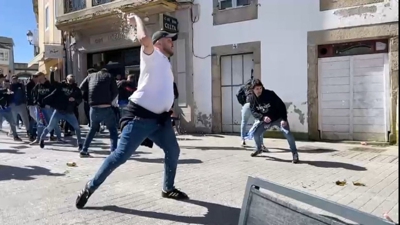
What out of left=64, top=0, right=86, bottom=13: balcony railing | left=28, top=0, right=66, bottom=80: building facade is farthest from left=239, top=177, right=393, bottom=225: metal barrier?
left=28, top=0, right=66, bottom=80: building facade

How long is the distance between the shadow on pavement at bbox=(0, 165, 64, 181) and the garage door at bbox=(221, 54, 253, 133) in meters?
6.12

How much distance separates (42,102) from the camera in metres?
8.56

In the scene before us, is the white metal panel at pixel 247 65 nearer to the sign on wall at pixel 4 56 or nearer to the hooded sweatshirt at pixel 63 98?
the hooded sweatshirt at pixel 63 98

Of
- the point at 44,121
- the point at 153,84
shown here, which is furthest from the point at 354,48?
the point at 44,121

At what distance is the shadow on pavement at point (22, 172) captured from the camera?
520 cm

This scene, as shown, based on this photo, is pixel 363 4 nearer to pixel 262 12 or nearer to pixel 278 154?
pixel 262 12

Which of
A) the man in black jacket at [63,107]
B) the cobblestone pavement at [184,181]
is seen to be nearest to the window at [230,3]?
the cobblestone pavement at [184,181]

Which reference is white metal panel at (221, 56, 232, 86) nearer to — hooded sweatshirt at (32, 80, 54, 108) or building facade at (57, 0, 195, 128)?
building facade at (57, 0, 195, 128)

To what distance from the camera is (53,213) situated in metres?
3.53

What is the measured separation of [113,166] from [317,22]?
7.18 m

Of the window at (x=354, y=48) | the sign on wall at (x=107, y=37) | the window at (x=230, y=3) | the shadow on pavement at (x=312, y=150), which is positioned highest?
the window at (x=230, y=3)

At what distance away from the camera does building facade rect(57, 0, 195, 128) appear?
37.0 feet

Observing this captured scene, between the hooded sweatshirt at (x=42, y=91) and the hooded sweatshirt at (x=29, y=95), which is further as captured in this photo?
the hooded sweatshirt at (x=29, y=95)

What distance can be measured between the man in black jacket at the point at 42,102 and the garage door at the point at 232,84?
4.66m
